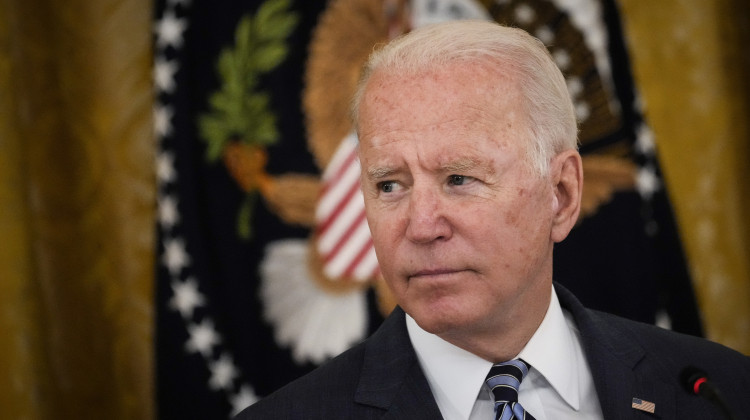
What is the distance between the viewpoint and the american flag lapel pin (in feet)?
6.68

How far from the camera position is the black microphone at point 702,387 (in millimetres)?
1724

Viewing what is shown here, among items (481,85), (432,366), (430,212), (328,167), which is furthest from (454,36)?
(328,167)

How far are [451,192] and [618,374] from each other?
2.22ft

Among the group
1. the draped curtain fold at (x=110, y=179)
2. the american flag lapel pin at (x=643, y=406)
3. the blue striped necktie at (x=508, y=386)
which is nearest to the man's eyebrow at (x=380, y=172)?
the blue striped necktie at (x=508, y=386)

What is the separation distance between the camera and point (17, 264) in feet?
11.4

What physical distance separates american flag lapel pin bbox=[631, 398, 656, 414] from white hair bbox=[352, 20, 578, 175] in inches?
24.7

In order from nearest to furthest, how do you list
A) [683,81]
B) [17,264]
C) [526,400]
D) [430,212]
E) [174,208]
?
[430,212] < [526,400] < [17,264] < [174,208] < [683,81]

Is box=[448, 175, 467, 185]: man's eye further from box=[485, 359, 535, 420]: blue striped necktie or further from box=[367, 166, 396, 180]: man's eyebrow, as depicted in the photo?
box=[485, 359, 535, 420]: blue striped necktie

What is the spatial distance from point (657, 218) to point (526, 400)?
2.35 metres

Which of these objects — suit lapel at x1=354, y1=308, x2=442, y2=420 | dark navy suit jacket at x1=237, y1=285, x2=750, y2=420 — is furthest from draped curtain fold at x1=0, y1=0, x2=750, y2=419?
suit lapel at x1=354, y1=308, x2=442, y2=420

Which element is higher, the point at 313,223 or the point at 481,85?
the point at 481,85

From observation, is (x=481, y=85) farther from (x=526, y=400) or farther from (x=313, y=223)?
(x=313, y=223)

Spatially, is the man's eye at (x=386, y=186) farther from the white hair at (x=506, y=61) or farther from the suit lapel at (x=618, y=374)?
the suit lapel at (x=618, y=374)

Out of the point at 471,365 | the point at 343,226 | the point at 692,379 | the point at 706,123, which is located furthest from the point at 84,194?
the point at 706,123
